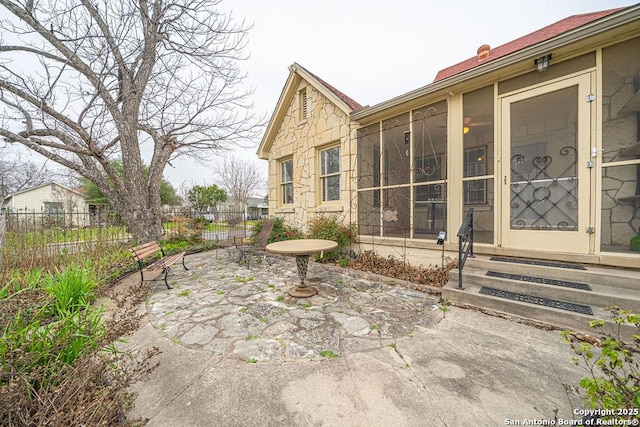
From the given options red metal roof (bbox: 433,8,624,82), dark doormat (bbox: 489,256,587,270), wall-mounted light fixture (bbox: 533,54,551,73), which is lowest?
dark doormat (bbox: 489,256,587,270)

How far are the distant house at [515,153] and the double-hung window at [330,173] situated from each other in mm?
171

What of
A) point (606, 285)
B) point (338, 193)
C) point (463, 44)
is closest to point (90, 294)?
point (338, 193)

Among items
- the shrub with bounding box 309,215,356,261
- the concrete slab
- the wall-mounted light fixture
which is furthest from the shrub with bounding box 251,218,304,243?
the wall-mounted light fixture

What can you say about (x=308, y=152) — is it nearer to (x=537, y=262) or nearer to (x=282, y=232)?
(x=282, y=232)

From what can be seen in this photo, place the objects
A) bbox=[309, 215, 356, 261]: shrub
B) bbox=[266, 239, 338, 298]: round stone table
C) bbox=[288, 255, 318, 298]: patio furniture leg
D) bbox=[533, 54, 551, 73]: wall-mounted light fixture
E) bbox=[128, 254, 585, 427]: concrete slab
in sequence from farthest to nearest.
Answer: bbox=[309, 215, 356, 261]: shrub, bbox=[288, 255, 318, 298]: patio furniture leg, bbox=[266, 239, 338, 298]: round stone table, bbox=[533, 54, 551, 73]: wall-mounted light fixture, bbox=[128, 254, 585, 427]: concrete slab

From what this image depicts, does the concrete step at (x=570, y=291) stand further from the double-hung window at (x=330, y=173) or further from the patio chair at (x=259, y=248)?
the patio chair at (x=259, y=248)

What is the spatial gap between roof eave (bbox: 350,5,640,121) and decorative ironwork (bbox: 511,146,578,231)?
1431 millimetres

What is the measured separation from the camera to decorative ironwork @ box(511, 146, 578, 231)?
3.31 m

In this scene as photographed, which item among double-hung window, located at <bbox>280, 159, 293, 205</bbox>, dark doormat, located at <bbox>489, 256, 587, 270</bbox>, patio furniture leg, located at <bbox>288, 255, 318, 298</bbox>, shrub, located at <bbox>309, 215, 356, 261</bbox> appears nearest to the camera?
dark doormat, located at <bbox>489, 256, 587, 270</bbox>

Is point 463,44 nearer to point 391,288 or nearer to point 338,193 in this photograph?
point 338,193

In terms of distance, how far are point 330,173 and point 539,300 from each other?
485cm

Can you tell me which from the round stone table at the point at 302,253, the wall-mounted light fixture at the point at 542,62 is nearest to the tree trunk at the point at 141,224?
the round stone table at the point at 302,253

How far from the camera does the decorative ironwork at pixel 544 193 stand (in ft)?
10.9

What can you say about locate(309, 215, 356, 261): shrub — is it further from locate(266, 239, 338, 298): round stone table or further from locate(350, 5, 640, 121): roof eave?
locate(350, 5, 640, 121): roof eave
